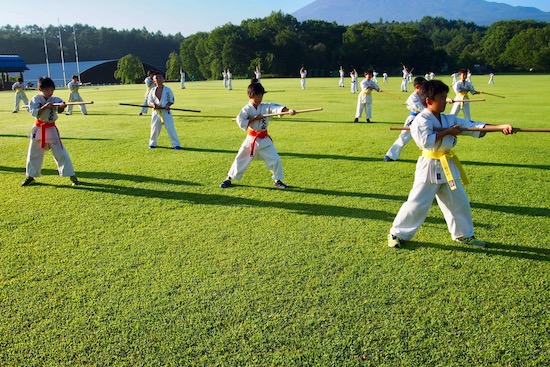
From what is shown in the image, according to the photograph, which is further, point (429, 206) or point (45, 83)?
point (45, 83)

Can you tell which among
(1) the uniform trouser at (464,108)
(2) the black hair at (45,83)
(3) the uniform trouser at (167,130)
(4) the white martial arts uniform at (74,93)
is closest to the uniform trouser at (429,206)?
(2) the black hair at (45,83)

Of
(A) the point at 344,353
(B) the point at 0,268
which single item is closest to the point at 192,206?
(B) the point at 0,268

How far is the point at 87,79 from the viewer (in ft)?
270

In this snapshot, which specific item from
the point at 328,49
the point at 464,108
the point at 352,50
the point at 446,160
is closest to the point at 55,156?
the point at 446,160

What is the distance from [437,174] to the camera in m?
5.07

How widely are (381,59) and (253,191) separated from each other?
91631 millimetres

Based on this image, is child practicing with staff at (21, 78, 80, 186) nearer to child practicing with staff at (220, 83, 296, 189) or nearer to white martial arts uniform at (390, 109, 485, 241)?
child practicing with staff at (220, 83, 296, 189)

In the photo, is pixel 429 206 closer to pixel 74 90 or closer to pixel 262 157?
pixel 262 157

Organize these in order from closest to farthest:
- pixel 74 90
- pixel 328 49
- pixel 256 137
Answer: pixel 256 137 → pixel 74 90 → pixel 328 49

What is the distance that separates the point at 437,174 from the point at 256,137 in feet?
12.0

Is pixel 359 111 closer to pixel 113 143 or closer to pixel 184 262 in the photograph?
pixel 113 143

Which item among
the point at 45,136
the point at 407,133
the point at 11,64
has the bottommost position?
the point at 407,133

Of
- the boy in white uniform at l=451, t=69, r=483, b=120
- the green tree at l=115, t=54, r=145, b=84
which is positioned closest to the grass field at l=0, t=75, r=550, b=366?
the boy in white uniform at l=451, t=69, r=483, b=120

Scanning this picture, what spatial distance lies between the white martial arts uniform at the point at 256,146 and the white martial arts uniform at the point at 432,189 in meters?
3.12
